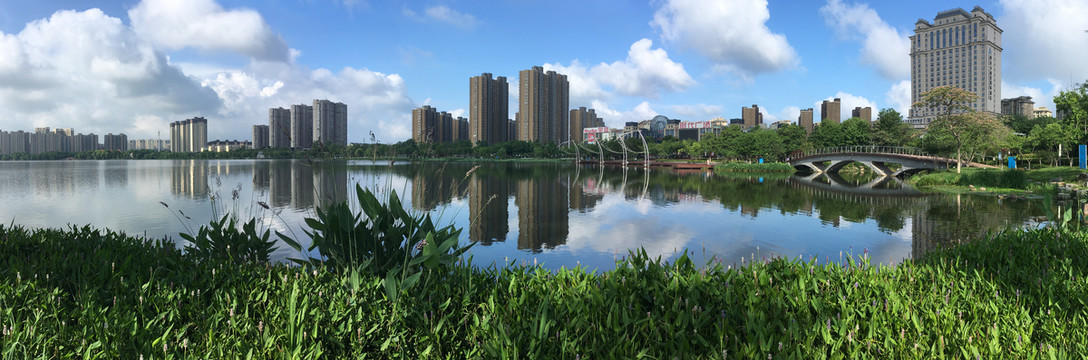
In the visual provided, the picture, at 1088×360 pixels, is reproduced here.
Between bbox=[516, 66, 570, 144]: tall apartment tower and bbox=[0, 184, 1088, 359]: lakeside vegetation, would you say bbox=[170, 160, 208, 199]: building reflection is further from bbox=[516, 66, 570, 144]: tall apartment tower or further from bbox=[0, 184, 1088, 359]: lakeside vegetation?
bbox=[516, 66, 570, 144]: tall apartment tower

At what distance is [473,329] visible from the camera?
129 inches

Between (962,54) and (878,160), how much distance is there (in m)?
124

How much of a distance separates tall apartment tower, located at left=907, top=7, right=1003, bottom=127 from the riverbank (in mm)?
166331

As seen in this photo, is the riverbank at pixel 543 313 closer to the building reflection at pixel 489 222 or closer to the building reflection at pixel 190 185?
the building reflection at pixel 489 222

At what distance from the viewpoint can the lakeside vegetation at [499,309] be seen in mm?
2986

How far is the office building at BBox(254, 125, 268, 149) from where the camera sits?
118 meters

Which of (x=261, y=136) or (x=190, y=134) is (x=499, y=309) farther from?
(x=190, y=134)

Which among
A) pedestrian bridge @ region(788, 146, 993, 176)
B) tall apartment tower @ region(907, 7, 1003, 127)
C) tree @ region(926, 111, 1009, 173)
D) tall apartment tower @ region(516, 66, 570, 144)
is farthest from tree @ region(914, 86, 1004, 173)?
tall apartment tower @ region(907, 7, 1003, 127)

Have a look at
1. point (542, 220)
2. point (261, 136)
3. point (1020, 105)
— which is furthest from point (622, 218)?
point (1020, 105)

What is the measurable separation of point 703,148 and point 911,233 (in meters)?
75.5

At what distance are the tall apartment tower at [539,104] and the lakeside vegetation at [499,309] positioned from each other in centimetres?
14027

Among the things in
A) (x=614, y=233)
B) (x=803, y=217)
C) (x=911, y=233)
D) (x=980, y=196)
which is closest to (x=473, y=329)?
(x=614, y=233)

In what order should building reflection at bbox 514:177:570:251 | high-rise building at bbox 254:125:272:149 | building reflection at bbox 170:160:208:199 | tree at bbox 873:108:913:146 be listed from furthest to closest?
high-rise building at bbox 254:125:272:149, tree at bbox 873:108:913:146, building reflection at bbox 170:160:208:199, building reflection at bbox 514:177:570:251

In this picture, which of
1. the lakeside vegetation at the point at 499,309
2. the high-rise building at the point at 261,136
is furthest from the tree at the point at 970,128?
the high-rise building at the point at 261,136
